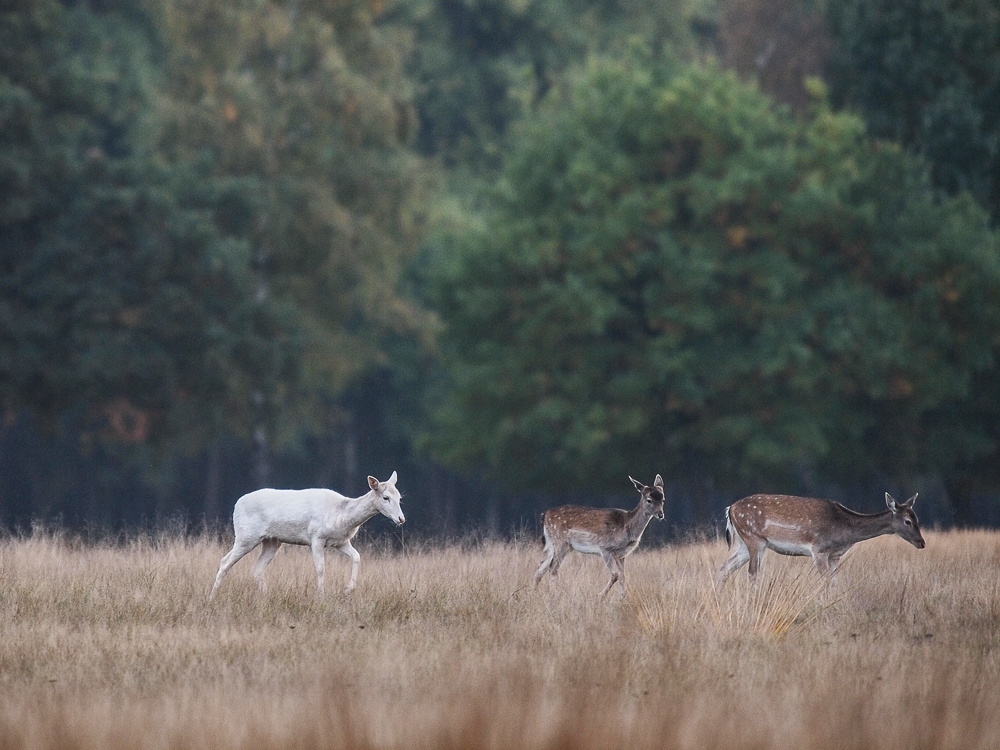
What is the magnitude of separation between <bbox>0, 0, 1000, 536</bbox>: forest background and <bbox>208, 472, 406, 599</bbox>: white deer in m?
14.2

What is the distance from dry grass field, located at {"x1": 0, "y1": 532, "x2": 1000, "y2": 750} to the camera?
8422mm

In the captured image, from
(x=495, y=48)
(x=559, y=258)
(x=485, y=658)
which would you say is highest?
(x=495, y=48)

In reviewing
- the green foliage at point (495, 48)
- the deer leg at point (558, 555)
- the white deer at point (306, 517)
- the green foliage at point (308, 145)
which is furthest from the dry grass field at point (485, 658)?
the green foliage at point (495, 48)

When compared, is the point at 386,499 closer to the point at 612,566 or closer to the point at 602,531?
the point at 602,531

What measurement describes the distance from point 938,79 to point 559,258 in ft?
27.1

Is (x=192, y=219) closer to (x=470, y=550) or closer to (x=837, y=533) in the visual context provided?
(x=470, y=550)

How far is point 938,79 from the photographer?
32.2 m

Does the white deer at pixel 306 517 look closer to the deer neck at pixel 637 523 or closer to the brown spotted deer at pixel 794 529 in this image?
the deer neck at pixel 637 523

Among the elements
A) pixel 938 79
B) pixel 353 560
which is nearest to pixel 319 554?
pixel 353 560

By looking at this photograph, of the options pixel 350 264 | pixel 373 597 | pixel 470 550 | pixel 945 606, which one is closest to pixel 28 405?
pixel 350 264

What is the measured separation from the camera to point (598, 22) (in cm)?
4831

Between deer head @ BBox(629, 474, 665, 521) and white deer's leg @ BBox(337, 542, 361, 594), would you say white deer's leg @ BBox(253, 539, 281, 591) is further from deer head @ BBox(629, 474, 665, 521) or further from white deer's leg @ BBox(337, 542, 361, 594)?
deer head @ BBox(629, 474, 665, 521)

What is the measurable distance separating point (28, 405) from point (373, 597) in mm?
21101

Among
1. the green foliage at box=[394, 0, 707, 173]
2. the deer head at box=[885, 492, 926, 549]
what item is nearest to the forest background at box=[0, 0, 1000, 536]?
the green foliage at box=[394, 0, 707, 173]
